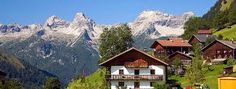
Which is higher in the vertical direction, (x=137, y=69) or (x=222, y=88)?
(x=137, y=69)

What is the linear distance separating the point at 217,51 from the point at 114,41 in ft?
70.6

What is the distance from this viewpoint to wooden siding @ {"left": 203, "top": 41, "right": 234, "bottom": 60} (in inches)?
4004

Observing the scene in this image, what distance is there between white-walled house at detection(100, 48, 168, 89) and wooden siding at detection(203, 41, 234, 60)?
29790mm

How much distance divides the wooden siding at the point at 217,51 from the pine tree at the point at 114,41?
16.7 metres

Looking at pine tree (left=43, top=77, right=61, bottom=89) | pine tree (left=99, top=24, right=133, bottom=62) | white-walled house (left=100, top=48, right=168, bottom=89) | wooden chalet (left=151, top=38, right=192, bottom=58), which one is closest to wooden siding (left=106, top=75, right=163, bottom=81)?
white-walled house (left=100, top=48, right=168, bottom=89)

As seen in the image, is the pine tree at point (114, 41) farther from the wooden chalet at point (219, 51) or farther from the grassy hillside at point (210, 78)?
the grassy hillside at point (210, 78)

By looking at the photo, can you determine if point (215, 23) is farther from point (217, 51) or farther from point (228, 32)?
point (217, 51)

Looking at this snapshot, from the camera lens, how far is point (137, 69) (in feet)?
249

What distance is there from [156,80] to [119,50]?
103 feet

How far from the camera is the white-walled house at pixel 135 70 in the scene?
245ft

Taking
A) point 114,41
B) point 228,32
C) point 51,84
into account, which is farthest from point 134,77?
point 228,32

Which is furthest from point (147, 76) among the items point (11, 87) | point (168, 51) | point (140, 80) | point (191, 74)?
point (168, 51)

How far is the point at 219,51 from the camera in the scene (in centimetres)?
10356

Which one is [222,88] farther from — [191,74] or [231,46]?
[231,46]
